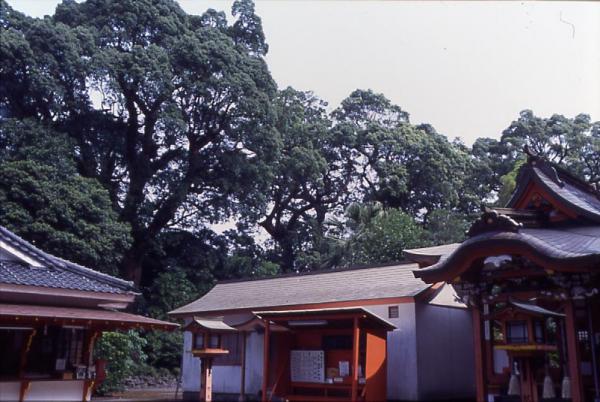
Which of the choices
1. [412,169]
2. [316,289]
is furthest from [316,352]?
[412,169]

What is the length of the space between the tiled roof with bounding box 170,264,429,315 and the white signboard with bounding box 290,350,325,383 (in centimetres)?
212

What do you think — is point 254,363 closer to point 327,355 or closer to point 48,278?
point 327,355

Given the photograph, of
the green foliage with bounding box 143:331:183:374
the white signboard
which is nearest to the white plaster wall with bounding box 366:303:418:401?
the white signboard

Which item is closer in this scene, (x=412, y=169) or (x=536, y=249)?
(x=536, y=249)

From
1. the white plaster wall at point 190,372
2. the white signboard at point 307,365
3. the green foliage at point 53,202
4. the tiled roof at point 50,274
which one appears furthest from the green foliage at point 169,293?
the tiled roof at point 50,274

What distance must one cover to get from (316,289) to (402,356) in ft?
15.5

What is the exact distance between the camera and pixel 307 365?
18.7 meters

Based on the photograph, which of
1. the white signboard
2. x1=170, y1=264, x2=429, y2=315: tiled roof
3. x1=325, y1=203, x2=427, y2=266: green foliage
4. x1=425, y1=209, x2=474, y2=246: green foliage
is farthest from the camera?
x1=425, y1=209, x2=474, y2=246: green foliage

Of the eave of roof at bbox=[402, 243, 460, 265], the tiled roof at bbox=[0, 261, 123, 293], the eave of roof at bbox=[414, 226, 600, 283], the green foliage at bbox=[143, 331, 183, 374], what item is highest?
the eave of roof at bbox=[402, 243, 460, 265]

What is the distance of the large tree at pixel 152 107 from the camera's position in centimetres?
3247

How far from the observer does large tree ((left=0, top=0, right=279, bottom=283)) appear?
3247 cm

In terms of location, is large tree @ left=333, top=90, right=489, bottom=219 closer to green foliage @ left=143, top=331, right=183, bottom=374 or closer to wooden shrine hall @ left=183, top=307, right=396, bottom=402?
green foliage @ left=143, top=331, right=183, bottom=374

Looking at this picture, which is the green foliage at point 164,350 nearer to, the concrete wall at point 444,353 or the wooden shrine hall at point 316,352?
the wooden shrine hall at point 316,352

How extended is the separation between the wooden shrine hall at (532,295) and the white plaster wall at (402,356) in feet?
12.9
